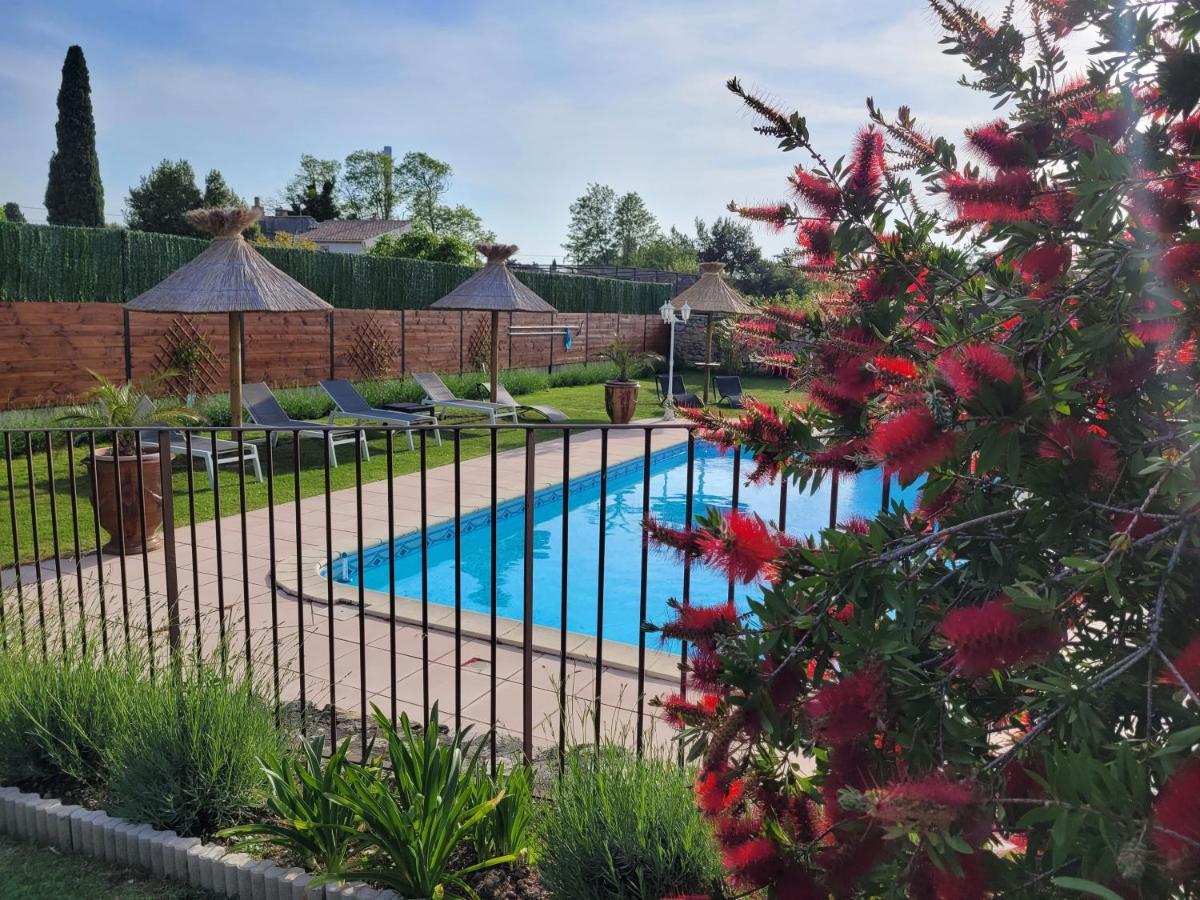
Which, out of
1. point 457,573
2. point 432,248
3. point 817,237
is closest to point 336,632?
point 457,573

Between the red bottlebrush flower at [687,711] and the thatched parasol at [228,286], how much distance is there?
8272mm

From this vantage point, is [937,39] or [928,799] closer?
[928,799]

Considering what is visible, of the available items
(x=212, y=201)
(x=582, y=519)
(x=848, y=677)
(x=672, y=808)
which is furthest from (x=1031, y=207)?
(x=212, y=201)

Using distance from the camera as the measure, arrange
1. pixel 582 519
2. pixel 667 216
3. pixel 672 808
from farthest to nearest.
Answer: pixel 667 216, pixel 582 519, pixel 672 808

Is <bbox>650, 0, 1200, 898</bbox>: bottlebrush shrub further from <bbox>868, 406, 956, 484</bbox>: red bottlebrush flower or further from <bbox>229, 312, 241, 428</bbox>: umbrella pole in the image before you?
<bbox>229, 312, 241, 428</bbox>: umbrella pole

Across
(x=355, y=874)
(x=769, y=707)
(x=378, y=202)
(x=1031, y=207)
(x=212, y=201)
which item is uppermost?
(x=378, y=202)

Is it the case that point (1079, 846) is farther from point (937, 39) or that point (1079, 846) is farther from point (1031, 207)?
point (937, 39)

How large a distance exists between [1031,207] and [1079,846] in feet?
2.97

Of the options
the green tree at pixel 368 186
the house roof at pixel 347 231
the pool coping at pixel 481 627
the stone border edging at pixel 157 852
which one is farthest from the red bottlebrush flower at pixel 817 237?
the green tree at pixel 368 186

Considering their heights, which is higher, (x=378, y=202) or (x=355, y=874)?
(x=378, y=202)

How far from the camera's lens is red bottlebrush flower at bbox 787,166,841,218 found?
1423 millimetres

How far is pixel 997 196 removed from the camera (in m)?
1.28

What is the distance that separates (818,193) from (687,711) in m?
0.88

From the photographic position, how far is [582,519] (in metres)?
9.95
